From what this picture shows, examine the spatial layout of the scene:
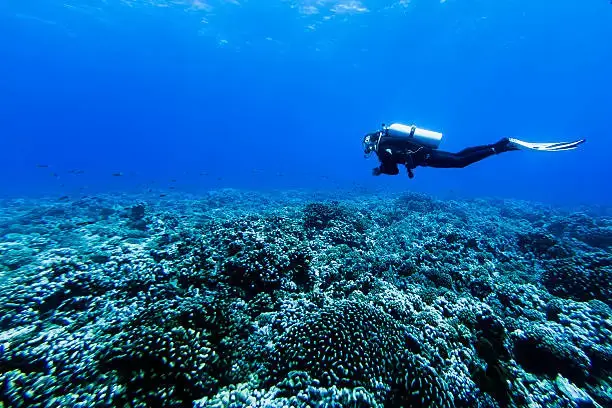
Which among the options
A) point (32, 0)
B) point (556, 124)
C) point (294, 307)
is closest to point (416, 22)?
point (294, 307)

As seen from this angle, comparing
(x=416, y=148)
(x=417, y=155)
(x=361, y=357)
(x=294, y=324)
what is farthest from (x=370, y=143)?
(x=361, y=357)

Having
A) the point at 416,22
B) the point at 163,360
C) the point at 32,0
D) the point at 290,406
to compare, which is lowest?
the point at 290,406

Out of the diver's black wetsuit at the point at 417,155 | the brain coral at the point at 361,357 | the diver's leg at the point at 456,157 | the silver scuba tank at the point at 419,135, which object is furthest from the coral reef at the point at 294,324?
the silver scuba tank at the point at 419,135

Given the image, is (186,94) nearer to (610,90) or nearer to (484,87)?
(484,87)

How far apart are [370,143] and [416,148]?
5.78 feet

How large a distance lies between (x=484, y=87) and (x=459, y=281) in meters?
118

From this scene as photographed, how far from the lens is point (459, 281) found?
9219 mm

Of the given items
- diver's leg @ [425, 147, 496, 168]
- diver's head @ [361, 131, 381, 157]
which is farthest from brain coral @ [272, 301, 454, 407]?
diver's leg @ [425, 147, 496, 168]

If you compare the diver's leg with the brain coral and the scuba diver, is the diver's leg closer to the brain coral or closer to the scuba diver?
Answer: the scuba diver

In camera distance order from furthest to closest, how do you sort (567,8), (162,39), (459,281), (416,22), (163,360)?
(162,39) → (416,22) → (567,8) → (459,281) → (163,360)

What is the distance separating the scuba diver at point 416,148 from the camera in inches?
385

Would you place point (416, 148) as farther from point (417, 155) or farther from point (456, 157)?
point (456, 157)

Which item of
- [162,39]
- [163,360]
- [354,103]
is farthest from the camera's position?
[354,103]

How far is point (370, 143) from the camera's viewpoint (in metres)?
10.1
